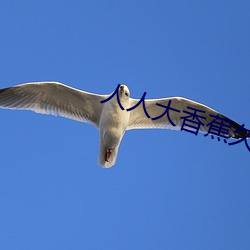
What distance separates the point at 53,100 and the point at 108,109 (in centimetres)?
100

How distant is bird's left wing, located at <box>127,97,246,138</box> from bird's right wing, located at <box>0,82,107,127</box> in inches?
25.6

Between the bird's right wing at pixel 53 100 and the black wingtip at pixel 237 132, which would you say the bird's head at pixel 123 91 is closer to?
the bird's right wing at pixel 53 100

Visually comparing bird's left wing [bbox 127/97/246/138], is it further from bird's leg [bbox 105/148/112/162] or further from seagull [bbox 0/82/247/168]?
bird's leg [bbox 105/148/112/162]

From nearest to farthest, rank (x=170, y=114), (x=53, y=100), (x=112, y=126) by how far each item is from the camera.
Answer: (x=112, y=126), (x=53, y=100), (x=170, y=114)

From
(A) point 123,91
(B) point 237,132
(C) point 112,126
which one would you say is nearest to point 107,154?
(C) point 112,126

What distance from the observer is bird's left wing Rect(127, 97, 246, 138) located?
13.3 m

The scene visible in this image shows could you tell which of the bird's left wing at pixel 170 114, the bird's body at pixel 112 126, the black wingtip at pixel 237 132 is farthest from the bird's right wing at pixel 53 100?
the black wingtip at pixel 237 132

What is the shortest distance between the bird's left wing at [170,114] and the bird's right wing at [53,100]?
651mm

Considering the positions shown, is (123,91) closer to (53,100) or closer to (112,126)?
(112,126)

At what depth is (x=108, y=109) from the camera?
12.9 m

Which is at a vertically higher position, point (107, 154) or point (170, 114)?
point (170, 114)

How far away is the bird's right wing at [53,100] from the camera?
43.1 feet

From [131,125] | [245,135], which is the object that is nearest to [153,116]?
[131,125]

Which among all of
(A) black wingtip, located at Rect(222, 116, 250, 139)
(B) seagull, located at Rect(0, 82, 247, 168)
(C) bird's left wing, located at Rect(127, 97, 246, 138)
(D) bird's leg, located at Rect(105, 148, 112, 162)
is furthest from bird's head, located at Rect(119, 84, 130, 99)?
(A) black wingtip, located at Rect(222, 116, 250, 139)
